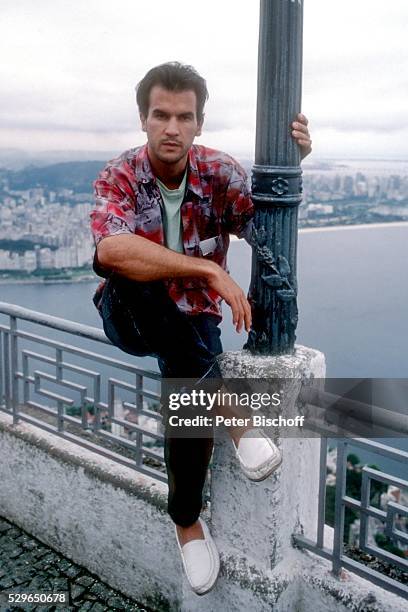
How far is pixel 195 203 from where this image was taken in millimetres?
2559

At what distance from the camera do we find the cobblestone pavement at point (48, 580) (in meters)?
3.32

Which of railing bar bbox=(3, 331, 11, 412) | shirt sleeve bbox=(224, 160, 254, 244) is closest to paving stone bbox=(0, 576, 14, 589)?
railing bar bbox=(3, 331, 11, 412)

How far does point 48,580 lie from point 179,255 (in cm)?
229

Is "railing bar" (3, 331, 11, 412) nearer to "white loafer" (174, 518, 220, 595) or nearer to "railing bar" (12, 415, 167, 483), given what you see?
"railing bar" (12, 415, 167, 483)

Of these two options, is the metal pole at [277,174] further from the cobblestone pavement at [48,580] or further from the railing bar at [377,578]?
the cobblestone pavement at [48,580]

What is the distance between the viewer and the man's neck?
253 centimetres

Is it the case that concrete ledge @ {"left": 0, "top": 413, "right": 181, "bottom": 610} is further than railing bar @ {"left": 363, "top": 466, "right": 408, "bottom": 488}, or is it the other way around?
concrete ledge @ {"left": 0, "top": 413, "right": 181, "bottom": 610}

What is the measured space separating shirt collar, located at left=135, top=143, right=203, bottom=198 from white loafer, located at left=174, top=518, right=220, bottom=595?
1.50 meters

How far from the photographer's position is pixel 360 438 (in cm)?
238

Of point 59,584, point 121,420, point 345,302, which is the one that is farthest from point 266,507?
point 345,302

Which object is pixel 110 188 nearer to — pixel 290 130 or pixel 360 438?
pixel 290 130

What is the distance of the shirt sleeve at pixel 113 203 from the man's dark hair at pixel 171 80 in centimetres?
28

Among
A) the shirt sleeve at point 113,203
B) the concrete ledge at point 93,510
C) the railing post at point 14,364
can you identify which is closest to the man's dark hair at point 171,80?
the shirt sleeve at point 113,203

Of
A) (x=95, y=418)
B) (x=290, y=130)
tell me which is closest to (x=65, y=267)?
(x=95, y=418)
